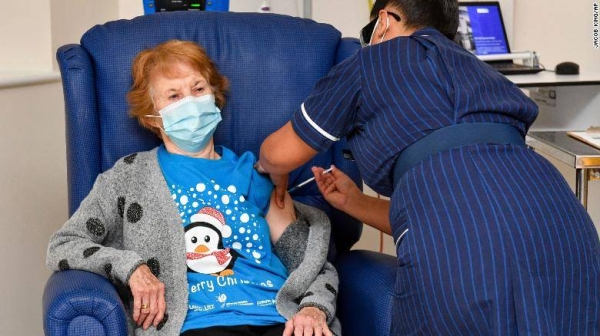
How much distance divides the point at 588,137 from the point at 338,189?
0.84m

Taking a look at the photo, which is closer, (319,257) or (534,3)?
(319,257)

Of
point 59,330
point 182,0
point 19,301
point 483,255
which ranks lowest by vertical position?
point 19,301

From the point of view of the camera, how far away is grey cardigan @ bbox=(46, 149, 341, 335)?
1.66 m

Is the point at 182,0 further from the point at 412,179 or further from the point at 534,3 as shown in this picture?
the point at 534,3

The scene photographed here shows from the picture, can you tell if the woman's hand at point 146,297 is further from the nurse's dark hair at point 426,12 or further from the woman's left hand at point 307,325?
the nurse's dark hair at point 426,12

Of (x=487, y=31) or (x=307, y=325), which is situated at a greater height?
(x=487, y=31)

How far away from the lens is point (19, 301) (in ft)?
8.02

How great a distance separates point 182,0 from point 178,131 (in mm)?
957

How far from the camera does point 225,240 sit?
178 centimetres

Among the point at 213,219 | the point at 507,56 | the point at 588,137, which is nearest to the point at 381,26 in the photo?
the point at 213,219

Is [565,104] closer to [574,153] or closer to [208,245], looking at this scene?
[574,153]

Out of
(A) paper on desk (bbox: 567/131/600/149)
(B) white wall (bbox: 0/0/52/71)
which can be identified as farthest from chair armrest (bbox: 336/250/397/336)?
(B) white wall (bbox: 0/0/52/71)

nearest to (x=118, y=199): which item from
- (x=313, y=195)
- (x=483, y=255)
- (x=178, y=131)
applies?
(x=178, y=131)

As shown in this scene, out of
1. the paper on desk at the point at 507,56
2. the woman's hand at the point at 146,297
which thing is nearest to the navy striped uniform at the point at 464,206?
the woman's hand at the point at 146,297
